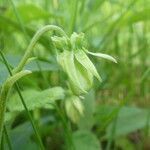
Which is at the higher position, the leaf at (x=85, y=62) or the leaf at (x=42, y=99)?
the leaf at (x=85, y=62)

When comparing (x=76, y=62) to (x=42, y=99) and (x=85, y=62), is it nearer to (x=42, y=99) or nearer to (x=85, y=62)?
(x=85, y=62)

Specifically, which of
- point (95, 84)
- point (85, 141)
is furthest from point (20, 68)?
point (95, 84)

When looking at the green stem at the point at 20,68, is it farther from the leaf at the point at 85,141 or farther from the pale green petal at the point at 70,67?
the leaf at the point at 85,141

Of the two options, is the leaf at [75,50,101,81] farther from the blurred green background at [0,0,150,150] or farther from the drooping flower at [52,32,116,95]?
the blurred green background at [0,0,150,150]

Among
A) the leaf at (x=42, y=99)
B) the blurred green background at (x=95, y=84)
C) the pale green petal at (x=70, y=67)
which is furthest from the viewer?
the blurred green background at (x=95, y=84)

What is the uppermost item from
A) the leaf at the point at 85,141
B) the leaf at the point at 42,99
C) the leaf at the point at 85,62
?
the leaf at the point at 85,62

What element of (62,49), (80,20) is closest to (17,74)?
(62,49)

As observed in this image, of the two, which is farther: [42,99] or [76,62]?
[42,99]

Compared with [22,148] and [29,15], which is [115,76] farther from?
[22,148]

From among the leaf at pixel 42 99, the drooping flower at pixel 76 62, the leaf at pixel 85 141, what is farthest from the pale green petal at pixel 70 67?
the leaf at pixel 85 141

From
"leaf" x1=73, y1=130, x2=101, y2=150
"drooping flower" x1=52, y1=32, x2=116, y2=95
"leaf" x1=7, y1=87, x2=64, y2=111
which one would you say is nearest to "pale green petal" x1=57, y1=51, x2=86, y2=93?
"drooping flower" x1=52, y1=32, x2=116, y2=95
